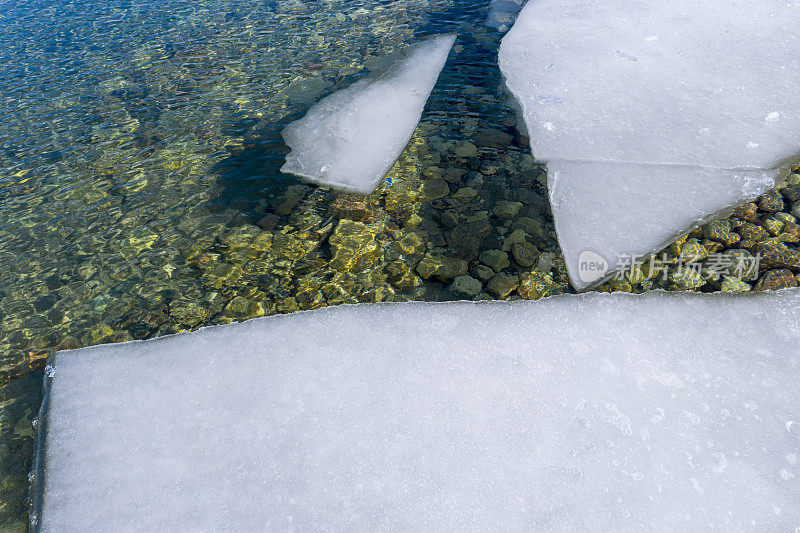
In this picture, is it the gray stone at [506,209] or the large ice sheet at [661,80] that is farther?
the large ice sheet at [661,80]

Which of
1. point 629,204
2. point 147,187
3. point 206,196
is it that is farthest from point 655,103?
point 147,187

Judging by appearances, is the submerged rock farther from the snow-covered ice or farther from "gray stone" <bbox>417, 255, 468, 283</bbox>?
the snow-covered ice

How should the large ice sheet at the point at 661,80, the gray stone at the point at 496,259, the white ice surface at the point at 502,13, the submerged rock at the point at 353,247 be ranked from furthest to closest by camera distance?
1. the white ice surface at the point at 502,13
2. the large ice sheet at the point at 661,80
3. the submerged rock at the point at 353,247
4. the gray stone at the point at 496,259

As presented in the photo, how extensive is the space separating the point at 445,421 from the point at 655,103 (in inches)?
119

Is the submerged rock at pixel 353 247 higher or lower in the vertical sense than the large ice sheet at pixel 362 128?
lower

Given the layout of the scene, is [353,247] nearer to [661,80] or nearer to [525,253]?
[525,253]

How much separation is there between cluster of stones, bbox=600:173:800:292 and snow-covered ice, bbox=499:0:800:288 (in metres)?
0.11

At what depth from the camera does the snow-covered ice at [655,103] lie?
115 inches

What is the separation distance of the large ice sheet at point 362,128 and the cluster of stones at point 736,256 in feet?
5.97

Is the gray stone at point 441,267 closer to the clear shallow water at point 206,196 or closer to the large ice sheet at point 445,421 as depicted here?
the clear shallow water at point 206,196

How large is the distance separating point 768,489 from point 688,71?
3455 mm

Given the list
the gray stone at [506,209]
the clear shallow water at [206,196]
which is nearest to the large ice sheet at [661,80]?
the clear shallow water at [206,196]

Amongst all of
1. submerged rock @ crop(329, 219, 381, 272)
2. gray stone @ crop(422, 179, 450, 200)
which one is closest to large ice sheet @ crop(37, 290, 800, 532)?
submerged rock @ crop(329, 219, 381, 272)

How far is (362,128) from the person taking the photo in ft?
13.0
